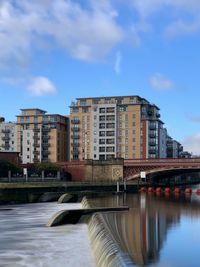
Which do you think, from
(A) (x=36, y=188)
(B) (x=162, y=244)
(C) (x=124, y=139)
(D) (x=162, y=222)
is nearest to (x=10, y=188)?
(A) (x=36, y=188)

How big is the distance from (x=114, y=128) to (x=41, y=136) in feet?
85.7

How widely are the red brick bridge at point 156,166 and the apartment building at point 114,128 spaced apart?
46161 millimetres

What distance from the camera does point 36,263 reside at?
26.5 metres

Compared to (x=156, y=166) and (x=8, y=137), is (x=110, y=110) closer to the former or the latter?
(x=8, y=137)

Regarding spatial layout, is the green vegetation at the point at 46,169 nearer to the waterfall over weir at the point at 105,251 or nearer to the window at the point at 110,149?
the window at the point at 110,149

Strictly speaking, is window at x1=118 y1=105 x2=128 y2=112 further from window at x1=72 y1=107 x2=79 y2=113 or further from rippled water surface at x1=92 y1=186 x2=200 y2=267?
rippled water surface at x1=92 y1=186 x2=200 y2=267

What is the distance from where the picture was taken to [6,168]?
375ft

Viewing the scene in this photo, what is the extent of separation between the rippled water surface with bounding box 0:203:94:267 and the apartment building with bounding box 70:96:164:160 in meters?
125

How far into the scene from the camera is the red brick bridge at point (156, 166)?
363 feet

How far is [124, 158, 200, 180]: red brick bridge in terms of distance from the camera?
11075 centimetres

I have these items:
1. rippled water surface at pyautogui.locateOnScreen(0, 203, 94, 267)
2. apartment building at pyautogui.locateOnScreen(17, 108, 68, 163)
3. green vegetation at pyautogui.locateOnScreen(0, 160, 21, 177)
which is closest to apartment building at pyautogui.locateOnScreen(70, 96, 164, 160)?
apartment building at pyautogui.locateOnScreen(17, 108, 68, 163)

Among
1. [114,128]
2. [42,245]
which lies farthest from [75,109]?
[42,245]

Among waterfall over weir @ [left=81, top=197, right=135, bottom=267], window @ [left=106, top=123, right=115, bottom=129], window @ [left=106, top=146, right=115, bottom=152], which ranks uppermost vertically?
window @ [left=106, top=123, right=115, bottom=129]

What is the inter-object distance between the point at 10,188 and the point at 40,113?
368 feet
